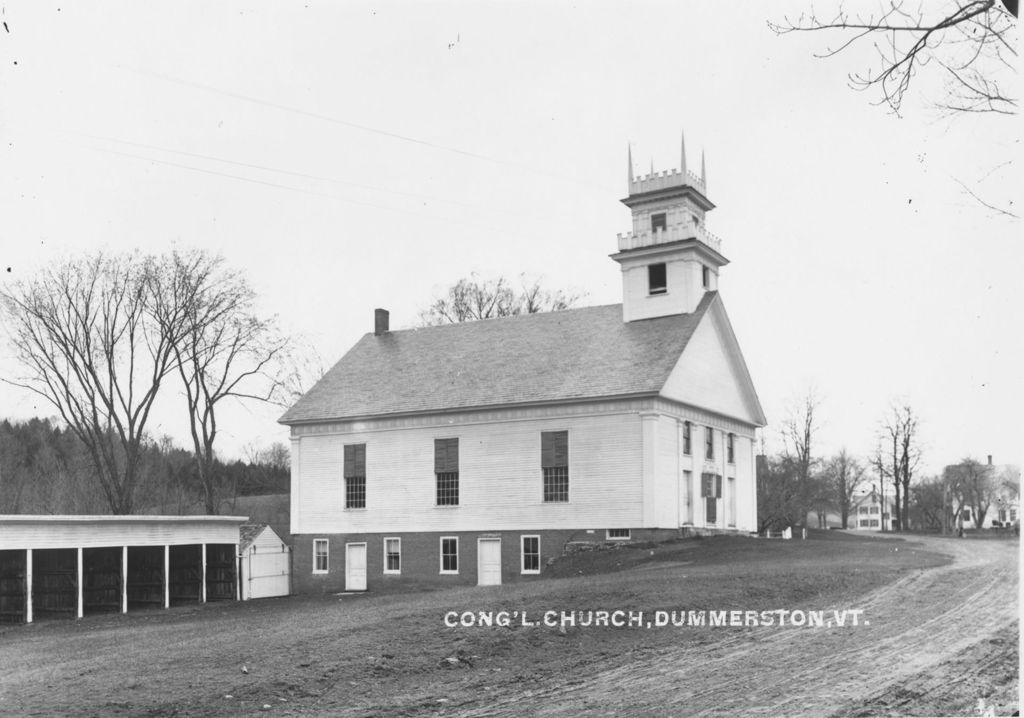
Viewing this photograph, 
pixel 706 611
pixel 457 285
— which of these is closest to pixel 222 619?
pixel 706 611

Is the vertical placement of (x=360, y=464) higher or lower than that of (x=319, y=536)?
higher

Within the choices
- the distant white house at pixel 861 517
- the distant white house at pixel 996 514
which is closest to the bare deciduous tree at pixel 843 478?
the distant white house at pixel 861 517

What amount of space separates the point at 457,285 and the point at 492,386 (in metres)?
27.1

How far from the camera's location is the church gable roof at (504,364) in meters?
35.5

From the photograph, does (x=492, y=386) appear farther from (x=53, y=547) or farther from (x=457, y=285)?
(x=457, y=285)

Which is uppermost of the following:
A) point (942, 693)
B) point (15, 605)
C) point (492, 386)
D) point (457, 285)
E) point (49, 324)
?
point (457, 285)

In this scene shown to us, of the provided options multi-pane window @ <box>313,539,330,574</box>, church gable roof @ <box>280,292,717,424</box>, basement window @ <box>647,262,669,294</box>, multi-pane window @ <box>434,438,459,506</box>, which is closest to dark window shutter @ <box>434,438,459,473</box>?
multi-pane window @ <box>434,438,459,506</box>

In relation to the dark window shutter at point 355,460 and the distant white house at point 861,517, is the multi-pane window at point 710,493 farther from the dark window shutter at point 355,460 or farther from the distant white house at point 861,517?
the distant white house at point 861,517

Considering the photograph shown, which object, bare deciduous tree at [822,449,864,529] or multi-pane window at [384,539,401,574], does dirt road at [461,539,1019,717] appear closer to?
multi-pane window at [384,539,401,574]

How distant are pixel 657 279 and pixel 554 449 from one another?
7.81 meters

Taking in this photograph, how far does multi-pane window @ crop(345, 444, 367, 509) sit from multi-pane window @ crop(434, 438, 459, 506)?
11.0 ft

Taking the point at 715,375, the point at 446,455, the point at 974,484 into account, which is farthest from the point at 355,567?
the point at 974,484

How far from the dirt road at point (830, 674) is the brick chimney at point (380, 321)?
1209 inches

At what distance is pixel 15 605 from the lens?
31609mm
